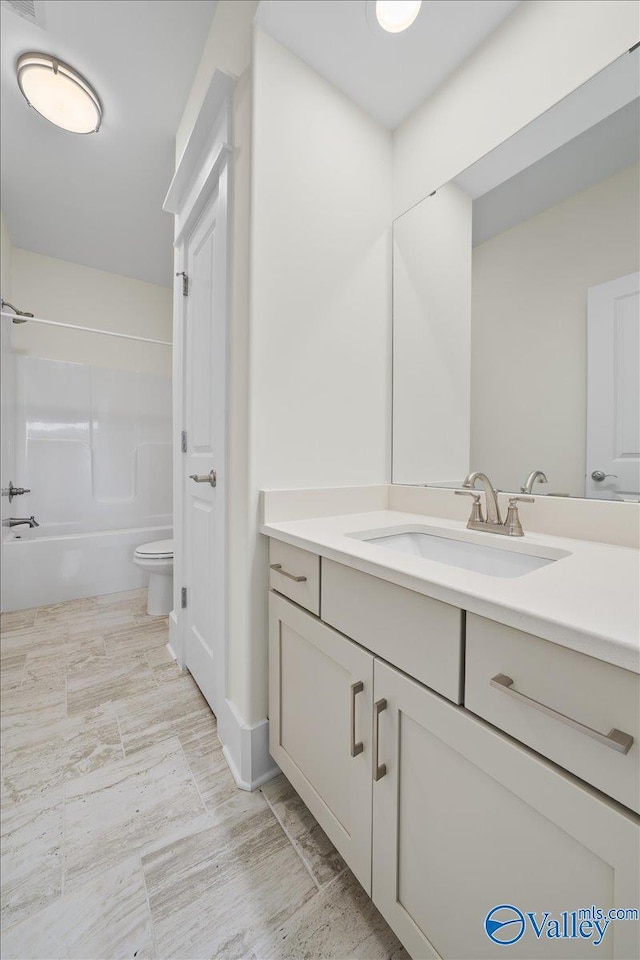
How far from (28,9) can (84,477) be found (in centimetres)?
252

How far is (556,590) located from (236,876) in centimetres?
106

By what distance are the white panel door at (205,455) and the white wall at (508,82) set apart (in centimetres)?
81

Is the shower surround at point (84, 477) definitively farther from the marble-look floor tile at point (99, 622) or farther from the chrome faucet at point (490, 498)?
the chrome faucet at point (490, 498)

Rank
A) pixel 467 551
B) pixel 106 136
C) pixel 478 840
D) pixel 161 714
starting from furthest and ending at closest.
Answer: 1. pixel 106 136
2. pixel 161 714
3. pixel 467 551
4. pixel 478 840

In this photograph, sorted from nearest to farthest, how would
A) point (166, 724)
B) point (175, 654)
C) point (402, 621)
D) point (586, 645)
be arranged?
1. point (586, 645)
2. point (402, 621)
3. point (166, 724)
4. point (175, 654)

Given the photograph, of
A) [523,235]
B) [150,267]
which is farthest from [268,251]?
[150,267]

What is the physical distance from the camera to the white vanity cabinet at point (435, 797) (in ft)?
1.48

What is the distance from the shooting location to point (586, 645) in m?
0.44

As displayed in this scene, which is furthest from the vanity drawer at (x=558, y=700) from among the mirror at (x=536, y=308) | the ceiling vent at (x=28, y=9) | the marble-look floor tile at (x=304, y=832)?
the ceiling vent at (x=28, y=9)

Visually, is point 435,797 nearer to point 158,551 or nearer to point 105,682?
point 105,682

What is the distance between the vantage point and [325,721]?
0.91 meters

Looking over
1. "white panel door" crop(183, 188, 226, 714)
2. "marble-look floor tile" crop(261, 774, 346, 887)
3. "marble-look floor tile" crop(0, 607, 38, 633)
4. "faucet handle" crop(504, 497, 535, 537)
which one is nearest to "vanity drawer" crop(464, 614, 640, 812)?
"faucet handle" crop(504, 497, 535, 537)

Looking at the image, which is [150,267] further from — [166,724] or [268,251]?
[166,724]

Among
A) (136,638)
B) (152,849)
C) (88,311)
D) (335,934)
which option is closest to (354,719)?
(335,934)
